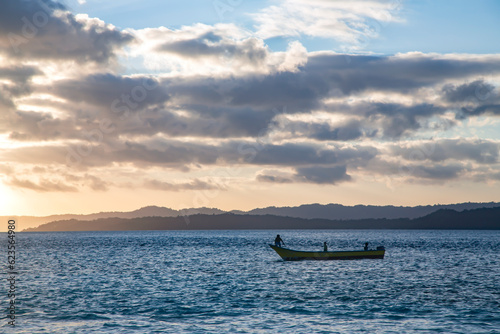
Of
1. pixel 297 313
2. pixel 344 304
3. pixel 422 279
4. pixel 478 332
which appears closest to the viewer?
pixel 478 332

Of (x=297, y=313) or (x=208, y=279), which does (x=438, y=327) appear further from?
(x=208, y=279)

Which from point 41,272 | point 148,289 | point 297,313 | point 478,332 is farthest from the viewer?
point 41,272

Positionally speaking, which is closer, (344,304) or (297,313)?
(297,313)

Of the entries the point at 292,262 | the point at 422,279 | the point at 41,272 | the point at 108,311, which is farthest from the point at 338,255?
the point at 108,311

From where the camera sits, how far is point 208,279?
53625 mm

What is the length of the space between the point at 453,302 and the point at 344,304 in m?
8.56

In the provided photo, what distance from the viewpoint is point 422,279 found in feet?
174

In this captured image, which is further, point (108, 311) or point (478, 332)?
point (108, 311)

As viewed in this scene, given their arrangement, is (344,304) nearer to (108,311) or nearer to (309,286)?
(309,286)

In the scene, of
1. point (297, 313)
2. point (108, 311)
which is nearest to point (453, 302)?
point (297, 313)

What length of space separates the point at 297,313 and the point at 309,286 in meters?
13.6

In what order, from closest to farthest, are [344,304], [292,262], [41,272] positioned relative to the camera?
[344,304], [41,272], [292,262]

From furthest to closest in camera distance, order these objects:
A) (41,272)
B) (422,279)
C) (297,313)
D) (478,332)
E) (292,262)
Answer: (292,262) < (41,272) < (422,279) < (297,313) < (478,332)

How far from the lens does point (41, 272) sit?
62719 mm
